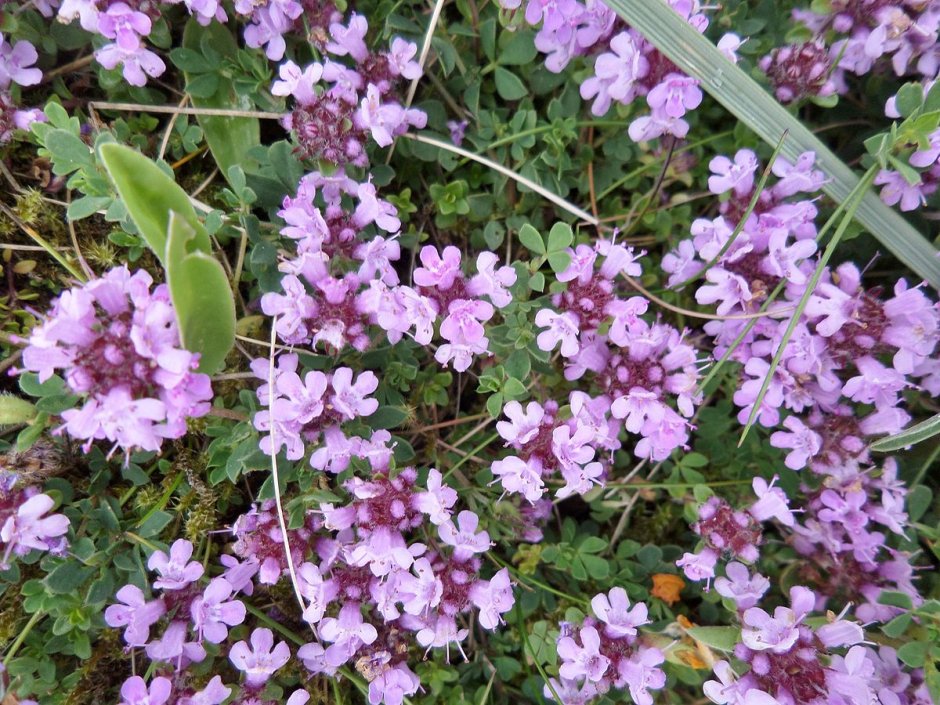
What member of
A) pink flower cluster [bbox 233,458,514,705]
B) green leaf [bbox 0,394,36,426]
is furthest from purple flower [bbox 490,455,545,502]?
green leaf [bbox 0,394,36,426]

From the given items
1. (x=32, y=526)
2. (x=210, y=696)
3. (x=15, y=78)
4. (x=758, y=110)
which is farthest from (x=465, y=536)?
(x=15, y=78)

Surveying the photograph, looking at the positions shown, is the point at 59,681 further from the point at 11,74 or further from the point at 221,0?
the point at 221,0

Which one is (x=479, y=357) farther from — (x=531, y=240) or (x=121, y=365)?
(x=121, y=365)

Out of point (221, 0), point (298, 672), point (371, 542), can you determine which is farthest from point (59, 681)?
point (221, 0)

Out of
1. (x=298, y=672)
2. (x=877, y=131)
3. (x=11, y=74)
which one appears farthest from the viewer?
(x=877, y=131)

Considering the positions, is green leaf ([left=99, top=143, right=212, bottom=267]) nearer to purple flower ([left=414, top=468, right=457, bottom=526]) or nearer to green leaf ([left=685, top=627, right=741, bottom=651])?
purple flower ([left=414, top=468, right=457, bottom=526])

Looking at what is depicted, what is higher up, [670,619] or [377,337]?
[377,337]
